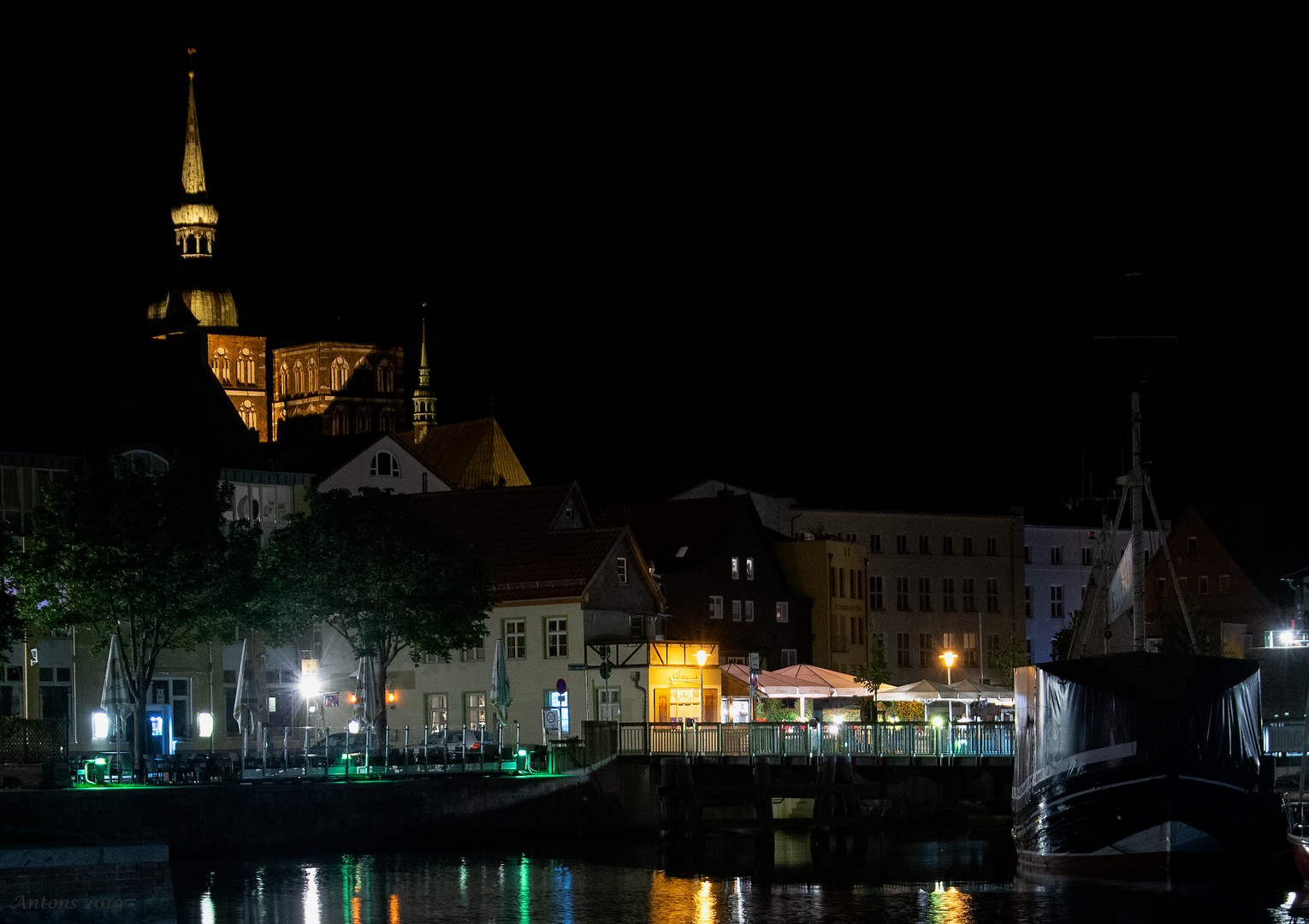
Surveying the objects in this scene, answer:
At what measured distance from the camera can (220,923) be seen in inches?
1715

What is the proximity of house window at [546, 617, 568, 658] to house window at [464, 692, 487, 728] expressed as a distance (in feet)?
10.7

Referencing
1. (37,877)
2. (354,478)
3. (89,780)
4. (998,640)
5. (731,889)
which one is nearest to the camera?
(37,877)

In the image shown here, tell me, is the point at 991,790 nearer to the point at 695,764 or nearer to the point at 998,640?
the point at 695,764

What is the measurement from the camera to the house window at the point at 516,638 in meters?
80.0

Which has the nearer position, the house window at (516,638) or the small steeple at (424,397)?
the house window at (516,638)

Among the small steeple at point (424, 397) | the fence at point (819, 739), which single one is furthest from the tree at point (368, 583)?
the small steeple at point (424, 397)

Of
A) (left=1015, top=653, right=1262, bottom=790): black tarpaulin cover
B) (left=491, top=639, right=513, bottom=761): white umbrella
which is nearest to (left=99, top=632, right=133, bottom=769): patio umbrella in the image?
(left=491, top=639, right=513, bottom=761): white umbrella

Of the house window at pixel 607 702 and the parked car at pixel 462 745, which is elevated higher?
the house window at pixel 607 702

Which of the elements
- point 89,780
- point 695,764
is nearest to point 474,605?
point 695,764

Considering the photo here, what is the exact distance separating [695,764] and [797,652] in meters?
36.7

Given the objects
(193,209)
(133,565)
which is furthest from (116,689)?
(193,209)

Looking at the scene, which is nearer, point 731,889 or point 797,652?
point 731,889

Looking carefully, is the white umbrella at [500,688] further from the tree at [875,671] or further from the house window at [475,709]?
the tree at [875,671]

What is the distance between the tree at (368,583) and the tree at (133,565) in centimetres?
298
